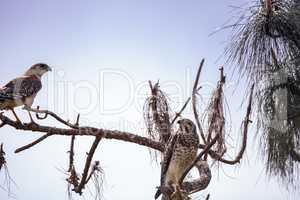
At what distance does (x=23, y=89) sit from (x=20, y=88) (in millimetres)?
42

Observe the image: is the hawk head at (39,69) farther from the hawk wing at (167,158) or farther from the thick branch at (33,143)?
the thick branch at (33,143)

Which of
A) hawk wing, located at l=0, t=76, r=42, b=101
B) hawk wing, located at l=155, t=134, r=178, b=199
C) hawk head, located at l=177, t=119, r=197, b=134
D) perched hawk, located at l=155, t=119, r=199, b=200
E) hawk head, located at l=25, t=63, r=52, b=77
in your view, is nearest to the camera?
hawk wing, located at l=155, t=134, r=178, b=199

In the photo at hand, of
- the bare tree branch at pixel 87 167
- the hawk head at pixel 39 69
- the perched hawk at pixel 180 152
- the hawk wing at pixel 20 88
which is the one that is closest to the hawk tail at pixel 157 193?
the perched hawk at pixel 180 152

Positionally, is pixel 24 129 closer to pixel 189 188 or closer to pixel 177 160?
pixel 189 188

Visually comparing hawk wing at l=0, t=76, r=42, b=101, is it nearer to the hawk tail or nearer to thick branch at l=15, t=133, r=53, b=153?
thick branch at l=15, t=133, r=53, b=153

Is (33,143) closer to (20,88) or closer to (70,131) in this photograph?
(70,131)

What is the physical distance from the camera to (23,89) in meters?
3.73

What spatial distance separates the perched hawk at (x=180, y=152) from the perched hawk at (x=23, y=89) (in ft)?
3.89

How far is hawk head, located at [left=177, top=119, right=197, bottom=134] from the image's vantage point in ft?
11.9

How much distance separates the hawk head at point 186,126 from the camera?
143 inches

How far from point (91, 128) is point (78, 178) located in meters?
0.48

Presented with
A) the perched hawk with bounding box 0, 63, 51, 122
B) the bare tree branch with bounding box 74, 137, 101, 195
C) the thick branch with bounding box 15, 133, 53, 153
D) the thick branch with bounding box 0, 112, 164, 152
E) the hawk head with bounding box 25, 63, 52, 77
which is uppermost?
the hawk head with bounding box 25, 63, 52, 77

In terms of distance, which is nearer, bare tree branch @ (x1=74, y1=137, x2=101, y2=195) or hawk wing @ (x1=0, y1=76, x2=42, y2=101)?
bare tree branch @ (x1=74, y1=137, x2=101, y2=195)

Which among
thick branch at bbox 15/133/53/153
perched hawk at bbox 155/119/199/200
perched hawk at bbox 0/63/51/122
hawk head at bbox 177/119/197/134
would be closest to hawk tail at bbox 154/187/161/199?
perched hawk at bbox 155/119/199/200
